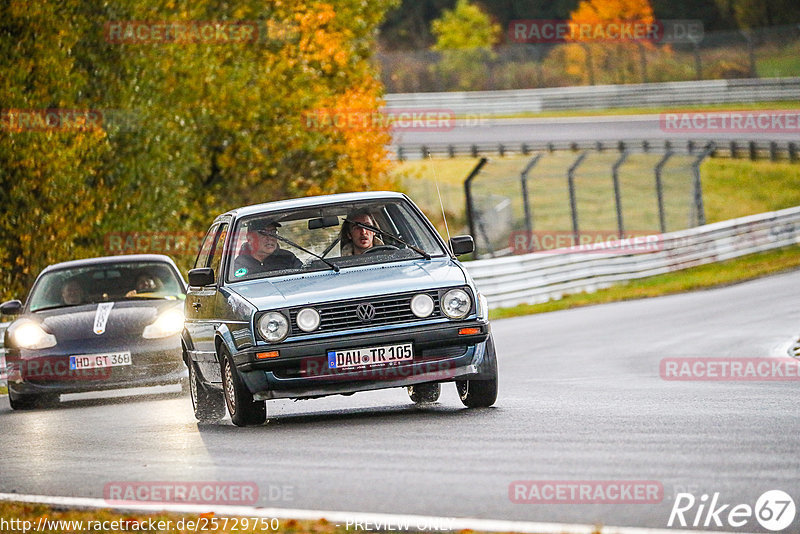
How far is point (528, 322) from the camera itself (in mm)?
23016

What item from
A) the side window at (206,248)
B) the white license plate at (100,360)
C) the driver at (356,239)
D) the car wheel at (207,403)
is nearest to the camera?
the driver at (356,239)

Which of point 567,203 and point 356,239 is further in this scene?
point 567,203

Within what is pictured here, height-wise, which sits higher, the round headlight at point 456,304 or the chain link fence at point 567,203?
the round headlight at point 456,304

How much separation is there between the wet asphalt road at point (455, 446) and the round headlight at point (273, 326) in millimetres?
644

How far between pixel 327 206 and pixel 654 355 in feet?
21.7

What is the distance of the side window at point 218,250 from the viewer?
10.7 metres

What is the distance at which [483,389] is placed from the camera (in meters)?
10.0

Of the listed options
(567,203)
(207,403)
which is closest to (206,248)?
(207,403)

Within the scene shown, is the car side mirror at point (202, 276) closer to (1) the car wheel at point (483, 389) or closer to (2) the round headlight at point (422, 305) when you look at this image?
(2) the round headlight at point (422, 305)

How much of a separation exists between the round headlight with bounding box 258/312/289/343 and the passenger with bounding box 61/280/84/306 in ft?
18.9

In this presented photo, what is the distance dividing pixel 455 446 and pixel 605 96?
56.6 meters

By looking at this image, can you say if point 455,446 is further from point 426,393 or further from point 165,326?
point 165,326

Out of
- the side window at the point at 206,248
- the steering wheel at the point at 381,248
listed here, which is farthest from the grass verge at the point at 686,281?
the steering wheel at the point at 381,248

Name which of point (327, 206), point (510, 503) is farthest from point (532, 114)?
point (510, 503)
